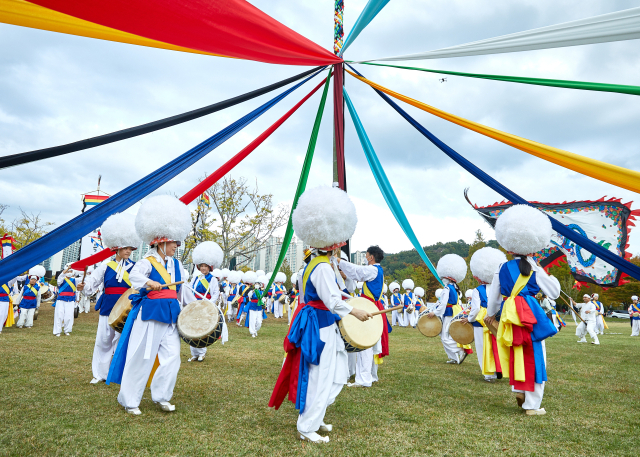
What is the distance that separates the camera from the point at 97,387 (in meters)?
5.80

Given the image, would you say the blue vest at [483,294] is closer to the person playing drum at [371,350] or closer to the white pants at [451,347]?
the person playing drum at [371,350]

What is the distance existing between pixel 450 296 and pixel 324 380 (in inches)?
229

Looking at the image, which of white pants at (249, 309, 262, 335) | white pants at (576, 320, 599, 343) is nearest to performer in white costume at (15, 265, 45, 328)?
white pants at (249, 309, 262, 335)

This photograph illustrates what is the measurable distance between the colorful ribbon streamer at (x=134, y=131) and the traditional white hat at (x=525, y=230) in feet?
11.9

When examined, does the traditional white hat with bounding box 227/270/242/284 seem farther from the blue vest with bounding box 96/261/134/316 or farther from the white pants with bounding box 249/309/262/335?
the blue vest with bounding box 96/261/134/316

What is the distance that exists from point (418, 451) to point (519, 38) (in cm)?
410

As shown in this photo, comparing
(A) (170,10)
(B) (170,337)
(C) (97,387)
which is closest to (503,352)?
(B) (170,337)

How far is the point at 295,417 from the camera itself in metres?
4.63

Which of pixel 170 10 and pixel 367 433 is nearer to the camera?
pixel 170 10

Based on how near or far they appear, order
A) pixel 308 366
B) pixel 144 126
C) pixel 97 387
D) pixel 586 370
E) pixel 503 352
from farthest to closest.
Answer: pixel 586 370 < pixel 97 387 < pixel 503 352 < pixel 144 126 < pixel 308 366

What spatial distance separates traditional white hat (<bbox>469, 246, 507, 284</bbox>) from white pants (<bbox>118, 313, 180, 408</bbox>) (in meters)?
5.47

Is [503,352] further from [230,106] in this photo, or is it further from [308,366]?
[230,106]

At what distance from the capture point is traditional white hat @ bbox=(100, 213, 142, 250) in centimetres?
599

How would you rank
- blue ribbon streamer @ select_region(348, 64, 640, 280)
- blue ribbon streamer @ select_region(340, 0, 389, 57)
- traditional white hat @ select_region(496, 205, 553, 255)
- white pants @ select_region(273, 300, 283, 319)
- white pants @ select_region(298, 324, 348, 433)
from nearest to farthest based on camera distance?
white pants @ select_region(298, 324, 348, 433) < blue ribbon streamer @ select_region(348, 64, 640, 280) < traditional white hat @ select_region(496, 205, 553, 255) < blue ribbon streamer @ select_region(340, 0, 389, 57) < white pants @ select_region(273, 300, 283, 319)
